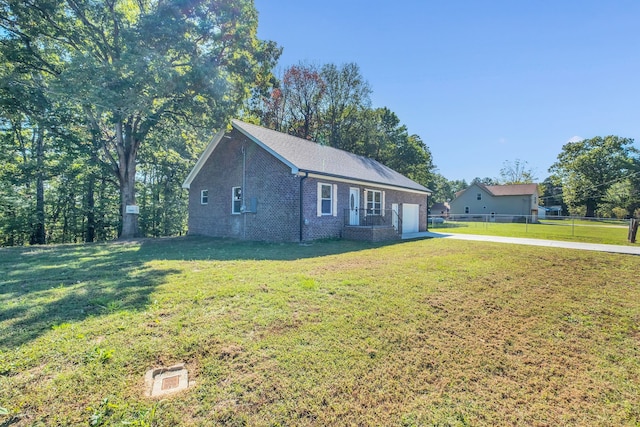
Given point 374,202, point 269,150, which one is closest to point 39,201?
point 269,150

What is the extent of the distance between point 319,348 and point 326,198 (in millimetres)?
9807

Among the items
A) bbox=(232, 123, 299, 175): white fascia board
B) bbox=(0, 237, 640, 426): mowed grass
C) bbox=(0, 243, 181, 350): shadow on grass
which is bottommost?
bbox=(0, 237, 640, 426): mowed grass

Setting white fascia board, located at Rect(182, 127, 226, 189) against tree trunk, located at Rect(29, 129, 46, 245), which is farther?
tree trunk, located at Rect(29, 129, 46, 245)

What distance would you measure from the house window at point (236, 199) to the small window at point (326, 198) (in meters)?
4.08

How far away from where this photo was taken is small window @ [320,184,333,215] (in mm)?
12484

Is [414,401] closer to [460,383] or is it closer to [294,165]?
[460,383]

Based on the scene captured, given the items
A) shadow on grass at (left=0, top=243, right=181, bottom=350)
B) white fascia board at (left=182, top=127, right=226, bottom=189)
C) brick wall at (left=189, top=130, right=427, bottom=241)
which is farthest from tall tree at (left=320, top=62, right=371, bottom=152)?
shadow on grass at (left=0, top=243, right=181, bottom=350)

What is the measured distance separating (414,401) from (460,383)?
588 millimetres

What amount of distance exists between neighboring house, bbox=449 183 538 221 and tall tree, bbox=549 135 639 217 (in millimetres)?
8025

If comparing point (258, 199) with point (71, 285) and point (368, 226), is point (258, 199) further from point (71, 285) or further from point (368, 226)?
point (71, 285)

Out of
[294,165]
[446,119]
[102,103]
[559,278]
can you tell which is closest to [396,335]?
[559,278]

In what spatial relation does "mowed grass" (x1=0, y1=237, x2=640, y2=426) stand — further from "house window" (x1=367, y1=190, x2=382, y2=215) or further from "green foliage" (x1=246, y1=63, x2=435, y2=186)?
"green foliage" (x1=246, y1=63, x2=435, y2=186)

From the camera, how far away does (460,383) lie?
2703 millimetres

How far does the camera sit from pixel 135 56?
10.1 meters
